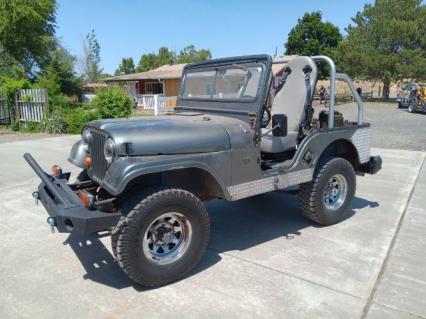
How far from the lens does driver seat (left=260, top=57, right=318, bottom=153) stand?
4402 mm

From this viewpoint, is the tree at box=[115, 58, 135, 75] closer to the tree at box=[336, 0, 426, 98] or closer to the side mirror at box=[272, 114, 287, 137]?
the tree at box=[336, 0, 426, 98]

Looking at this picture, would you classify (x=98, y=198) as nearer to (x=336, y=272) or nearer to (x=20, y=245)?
(x=20, y=245)

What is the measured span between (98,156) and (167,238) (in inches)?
37.7

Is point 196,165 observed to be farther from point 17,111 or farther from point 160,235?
point 17,111

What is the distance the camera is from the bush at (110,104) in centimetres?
1281

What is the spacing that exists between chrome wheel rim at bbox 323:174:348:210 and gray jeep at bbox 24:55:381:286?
A: 13mm

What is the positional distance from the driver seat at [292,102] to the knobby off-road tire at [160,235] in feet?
4.70

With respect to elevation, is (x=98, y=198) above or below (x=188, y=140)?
below

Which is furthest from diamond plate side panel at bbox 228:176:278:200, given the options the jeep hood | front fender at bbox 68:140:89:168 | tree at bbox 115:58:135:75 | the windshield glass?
tree at bbox 115:58:135:75

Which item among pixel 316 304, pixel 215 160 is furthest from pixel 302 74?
pixel 316 304

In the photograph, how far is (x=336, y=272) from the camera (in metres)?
3.51

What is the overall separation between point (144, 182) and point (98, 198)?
0.56 m

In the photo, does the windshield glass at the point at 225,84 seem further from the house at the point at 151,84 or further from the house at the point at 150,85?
the house at the point at 151,84

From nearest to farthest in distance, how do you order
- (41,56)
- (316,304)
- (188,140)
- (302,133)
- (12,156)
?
1. (316,304)
2. (188,140)
3. (302,133)
4. (12,156)
5. (41,56)
